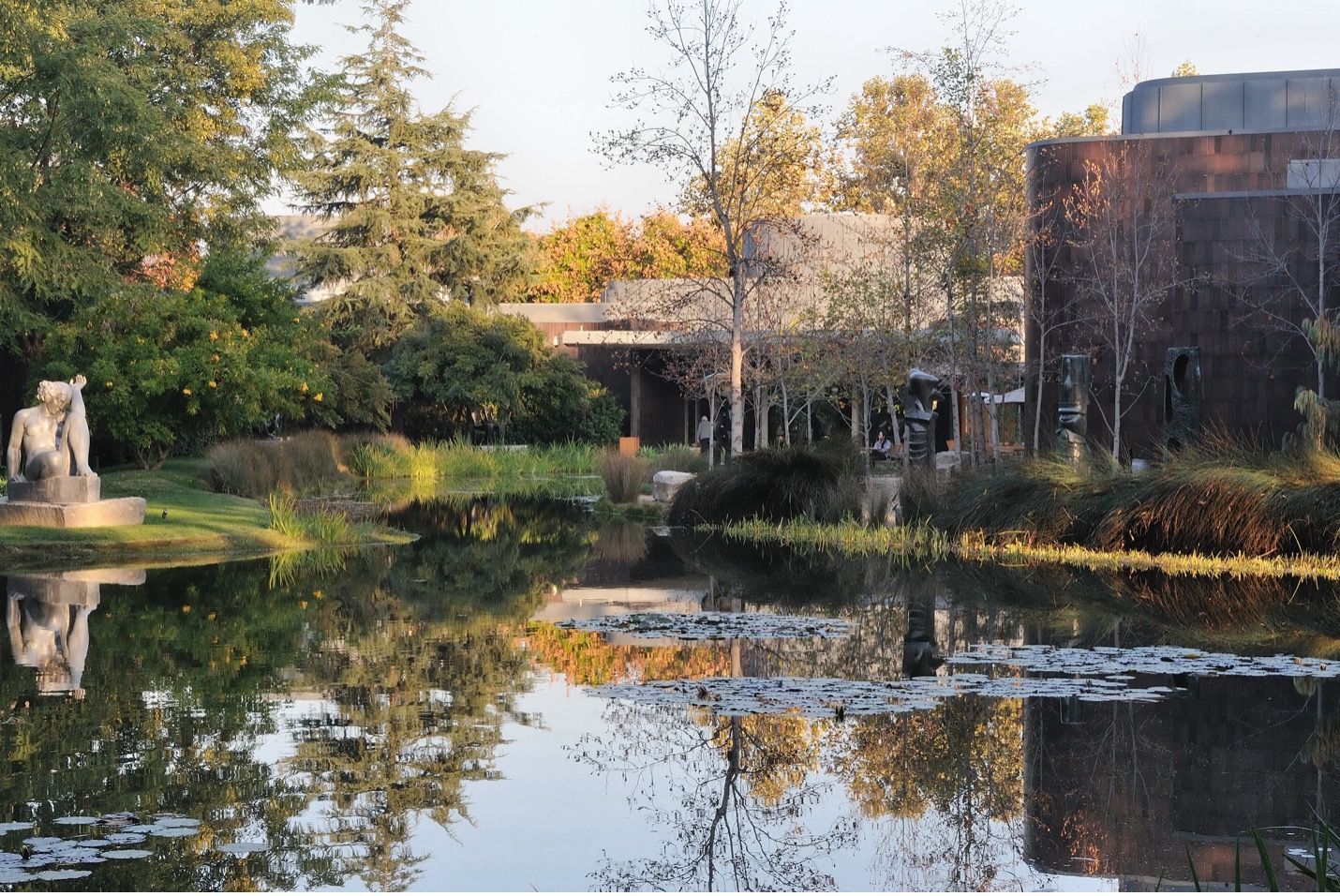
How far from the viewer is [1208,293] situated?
24.9m

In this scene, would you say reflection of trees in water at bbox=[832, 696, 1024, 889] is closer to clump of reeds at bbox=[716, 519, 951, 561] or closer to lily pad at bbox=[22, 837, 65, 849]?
lily pad at bbox=[22, 837, 65, 849]

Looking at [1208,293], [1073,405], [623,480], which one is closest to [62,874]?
[1073,405]

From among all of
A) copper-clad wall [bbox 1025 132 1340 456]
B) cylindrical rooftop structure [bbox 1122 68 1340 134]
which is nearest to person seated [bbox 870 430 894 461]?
cylindrical rooftop structure [bbox 1122 68 1340 134]

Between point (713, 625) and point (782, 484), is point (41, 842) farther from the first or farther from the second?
point (782, 484)

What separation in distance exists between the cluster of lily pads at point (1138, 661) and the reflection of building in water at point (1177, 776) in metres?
0.30

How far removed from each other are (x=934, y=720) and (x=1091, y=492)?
8.91 metres

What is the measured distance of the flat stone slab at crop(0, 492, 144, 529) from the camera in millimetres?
17484

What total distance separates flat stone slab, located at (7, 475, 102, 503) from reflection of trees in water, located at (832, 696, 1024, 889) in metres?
11.9

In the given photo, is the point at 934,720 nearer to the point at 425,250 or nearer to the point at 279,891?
the point at 279,891

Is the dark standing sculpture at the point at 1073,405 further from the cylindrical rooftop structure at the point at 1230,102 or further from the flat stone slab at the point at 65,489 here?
the cylindrical rooftop structure at the point at 1230,102

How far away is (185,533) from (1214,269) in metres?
15.8

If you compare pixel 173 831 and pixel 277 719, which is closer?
pixel 173 831

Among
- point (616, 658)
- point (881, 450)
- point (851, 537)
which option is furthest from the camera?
point (881, 450)

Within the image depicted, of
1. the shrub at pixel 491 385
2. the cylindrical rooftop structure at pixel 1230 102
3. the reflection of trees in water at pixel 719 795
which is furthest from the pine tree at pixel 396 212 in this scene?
the reflection of trees in water at pixel 719 795
